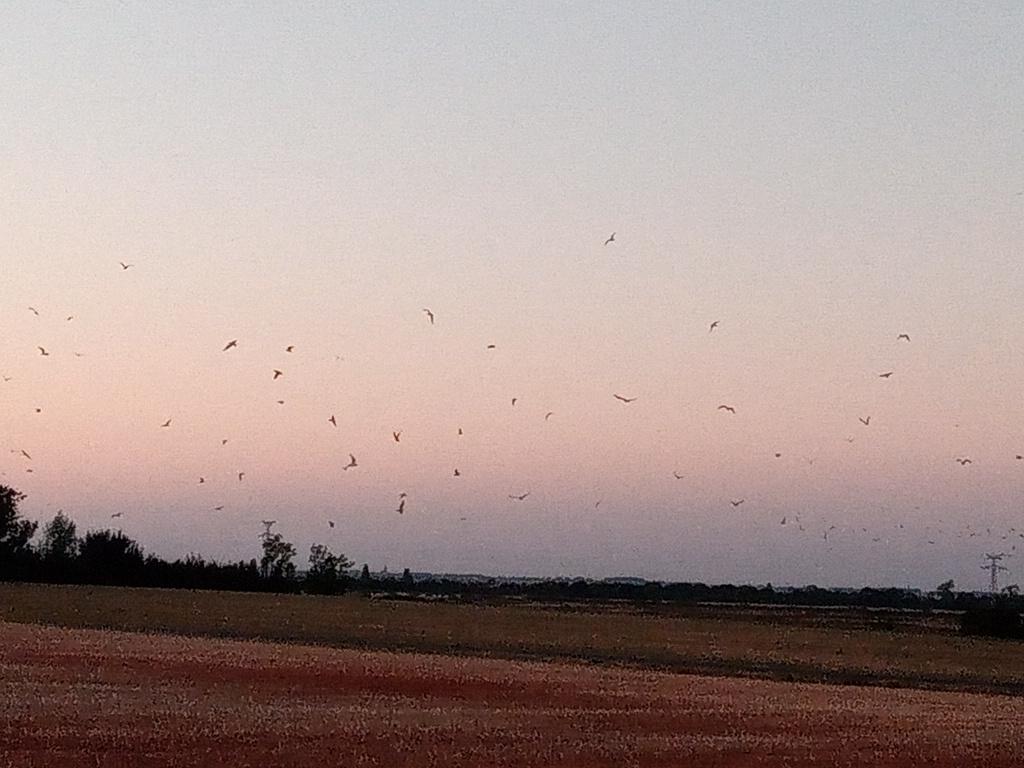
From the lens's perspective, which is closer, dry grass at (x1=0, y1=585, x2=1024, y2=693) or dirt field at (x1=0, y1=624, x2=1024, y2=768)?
dirt field at (x1=0, y1=624, x2=1024, y2=768)

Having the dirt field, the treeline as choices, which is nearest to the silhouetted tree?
the treeline

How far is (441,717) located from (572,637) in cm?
3292

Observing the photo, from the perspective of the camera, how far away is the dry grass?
4844 centimetres

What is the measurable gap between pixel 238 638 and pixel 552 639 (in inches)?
476

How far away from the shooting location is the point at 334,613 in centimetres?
6781

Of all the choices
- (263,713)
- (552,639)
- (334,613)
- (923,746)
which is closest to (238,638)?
(552,639)

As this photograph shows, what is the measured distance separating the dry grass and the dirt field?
8.76 metres

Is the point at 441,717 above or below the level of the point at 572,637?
below

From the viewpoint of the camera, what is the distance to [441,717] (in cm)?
2570

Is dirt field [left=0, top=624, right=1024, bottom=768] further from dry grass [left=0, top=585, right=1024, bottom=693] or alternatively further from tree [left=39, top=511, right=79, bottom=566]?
tree [left=39, top=511, right=79, bottom=566]

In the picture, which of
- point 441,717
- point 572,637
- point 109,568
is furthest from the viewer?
point 109,568

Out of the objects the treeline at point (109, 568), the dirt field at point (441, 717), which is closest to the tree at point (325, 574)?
the treeline at point (109, 568)

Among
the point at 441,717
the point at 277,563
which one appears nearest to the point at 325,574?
the point at 277,563

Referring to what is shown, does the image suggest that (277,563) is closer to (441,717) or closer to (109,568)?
(109,568)
